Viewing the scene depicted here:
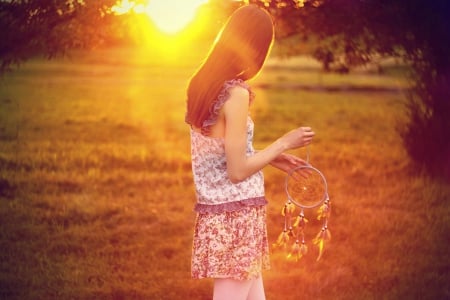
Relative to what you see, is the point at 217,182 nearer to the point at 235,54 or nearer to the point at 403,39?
the point at 235,54

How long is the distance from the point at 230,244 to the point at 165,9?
131 inches

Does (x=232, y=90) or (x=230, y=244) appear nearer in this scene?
(x=232, y=90)

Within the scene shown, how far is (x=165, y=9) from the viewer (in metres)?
6.56

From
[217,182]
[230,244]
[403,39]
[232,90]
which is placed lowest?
[230,244]

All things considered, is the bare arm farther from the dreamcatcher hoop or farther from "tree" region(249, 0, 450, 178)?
"tree" region(249, 0, 450, 178)

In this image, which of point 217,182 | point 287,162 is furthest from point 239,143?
point 287,162

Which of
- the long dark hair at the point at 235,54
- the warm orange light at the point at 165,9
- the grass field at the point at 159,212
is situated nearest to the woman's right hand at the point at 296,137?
the long dark hair at the point at 235,54

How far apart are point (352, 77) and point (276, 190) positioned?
24.7 metres

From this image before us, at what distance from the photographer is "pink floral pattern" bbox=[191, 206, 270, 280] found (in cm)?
371

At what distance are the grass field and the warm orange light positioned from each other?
2.03 metres

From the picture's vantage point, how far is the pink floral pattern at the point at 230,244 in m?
3.71

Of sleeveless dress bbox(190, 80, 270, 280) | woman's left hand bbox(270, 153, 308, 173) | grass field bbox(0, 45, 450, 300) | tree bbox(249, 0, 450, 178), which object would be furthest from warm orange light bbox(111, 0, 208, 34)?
sleeveless dress bbox(190, 80, 270, 280)

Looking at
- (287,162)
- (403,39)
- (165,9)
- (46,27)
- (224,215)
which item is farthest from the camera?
(403,39)

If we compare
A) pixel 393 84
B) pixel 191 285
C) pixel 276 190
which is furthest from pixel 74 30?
pixel 393 84
